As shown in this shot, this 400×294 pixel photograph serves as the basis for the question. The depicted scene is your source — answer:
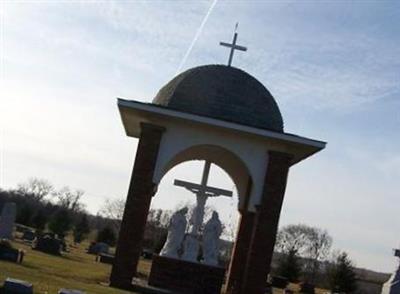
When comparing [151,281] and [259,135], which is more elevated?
[259,135]

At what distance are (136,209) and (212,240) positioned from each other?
9.40ft

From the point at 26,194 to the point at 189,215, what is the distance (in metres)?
96.4

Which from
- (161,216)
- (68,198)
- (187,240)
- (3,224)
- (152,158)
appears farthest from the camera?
(68,198)

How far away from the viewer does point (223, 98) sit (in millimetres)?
18453

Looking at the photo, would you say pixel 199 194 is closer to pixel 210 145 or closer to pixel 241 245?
pixel 210 145

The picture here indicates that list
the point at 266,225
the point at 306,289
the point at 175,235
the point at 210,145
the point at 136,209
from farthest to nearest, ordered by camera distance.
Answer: the point at 306,289
the point at 175,235
the point at 210,145
the point at 266,225
the point at 136,209

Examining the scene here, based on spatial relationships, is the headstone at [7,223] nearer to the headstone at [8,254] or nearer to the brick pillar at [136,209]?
the headstone at [8,254]

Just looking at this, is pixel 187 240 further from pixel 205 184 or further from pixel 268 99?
pixel 268 99

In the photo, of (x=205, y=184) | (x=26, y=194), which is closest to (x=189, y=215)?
(x=205, y=184)

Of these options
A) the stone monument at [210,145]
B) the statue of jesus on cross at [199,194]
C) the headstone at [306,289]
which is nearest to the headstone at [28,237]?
the headstone at [306,289]

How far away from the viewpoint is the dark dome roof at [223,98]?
1820 cm

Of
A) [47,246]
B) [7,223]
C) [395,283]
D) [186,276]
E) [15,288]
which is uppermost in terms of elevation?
[395,283]

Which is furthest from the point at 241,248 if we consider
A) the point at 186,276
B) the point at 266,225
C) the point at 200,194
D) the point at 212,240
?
the point at 186,276

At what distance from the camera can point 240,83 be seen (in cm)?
1902
